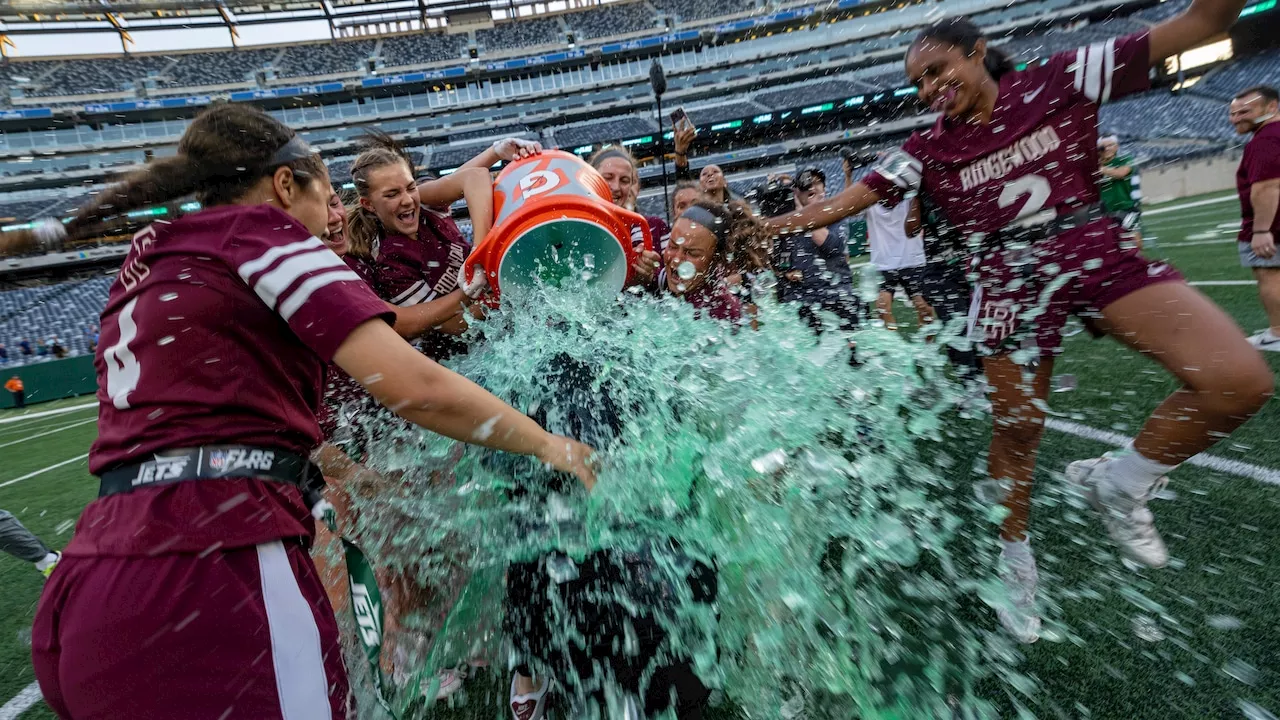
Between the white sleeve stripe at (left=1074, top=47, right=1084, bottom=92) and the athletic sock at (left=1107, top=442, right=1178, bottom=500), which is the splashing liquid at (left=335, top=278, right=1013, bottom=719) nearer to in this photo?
the athletic sock at (left=1107, top=442, right=1178, bottom=500)

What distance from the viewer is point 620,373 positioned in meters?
1.99

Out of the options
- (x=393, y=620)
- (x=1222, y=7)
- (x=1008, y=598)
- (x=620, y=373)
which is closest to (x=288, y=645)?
(x=620, y=373)

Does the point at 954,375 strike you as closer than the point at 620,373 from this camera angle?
No

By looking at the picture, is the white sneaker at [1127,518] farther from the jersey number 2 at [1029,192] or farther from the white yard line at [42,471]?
the white yard line at [42,471]

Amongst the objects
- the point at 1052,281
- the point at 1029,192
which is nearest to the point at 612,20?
the point at 1029,192

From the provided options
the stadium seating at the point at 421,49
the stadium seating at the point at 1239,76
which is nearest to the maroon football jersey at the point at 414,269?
the stadium seating at the point at 1239,76

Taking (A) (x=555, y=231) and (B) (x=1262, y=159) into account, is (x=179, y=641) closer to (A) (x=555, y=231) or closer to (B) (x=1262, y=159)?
(A) (x=555, y=231)

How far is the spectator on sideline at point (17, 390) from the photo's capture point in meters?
17.6

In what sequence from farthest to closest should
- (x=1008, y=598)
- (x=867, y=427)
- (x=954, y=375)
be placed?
1. (x=954, y=375)
2. (x=867, y=427)
3. (x=1008, y=598)

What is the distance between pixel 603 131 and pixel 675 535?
147ft

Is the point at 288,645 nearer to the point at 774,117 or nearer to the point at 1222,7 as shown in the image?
the point at 1222,7

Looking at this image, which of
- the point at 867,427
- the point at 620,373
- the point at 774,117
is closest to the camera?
the point at 620,373

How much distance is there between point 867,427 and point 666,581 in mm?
1753

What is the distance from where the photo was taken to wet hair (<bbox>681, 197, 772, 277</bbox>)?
283cm
